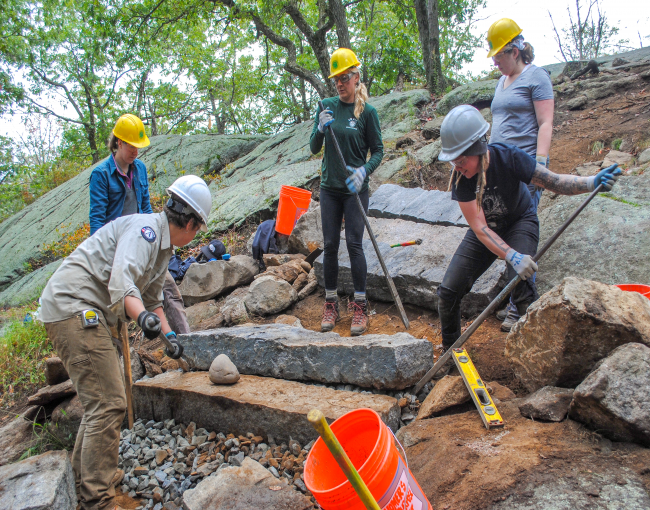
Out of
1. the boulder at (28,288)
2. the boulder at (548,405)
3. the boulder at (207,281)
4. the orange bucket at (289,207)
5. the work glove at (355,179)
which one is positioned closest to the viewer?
the boulder at (548,405)

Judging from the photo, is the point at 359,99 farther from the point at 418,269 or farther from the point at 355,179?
the point at 418,269

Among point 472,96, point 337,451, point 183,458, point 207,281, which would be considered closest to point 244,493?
point 183,458

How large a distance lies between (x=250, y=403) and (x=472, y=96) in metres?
7.84

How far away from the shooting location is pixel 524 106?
323 centimetres

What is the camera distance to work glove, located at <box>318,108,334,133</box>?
148 inches

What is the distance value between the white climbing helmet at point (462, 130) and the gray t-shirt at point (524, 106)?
925 mm

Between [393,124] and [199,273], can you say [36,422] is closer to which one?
Answer: [199,273]

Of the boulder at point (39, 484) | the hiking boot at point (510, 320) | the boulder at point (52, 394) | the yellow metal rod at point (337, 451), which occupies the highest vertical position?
the yellow metal rod at point (337, 451)

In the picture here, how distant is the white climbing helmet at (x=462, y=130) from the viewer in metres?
2.44

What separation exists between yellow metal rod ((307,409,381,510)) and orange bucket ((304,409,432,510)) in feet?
0.63

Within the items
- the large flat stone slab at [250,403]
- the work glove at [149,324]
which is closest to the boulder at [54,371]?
the large flat stone slab at [250,403]

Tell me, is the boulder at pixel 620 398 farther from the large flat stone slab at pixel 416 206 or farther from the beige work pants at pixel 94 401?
the large flat stone slab at pixel 416 206

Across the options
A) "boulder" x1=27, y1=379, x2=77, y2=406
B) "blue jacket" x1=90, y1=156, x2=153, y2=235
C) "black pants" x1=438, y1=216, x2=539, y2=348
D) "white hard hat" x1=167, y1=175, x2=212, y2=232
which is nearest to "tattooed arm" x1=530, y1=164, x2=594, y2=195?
"black pants" x1=438, y1=216, x2=539, y2=348

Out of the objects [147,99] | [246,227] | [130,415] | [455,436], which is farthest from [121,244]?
[147,99]
